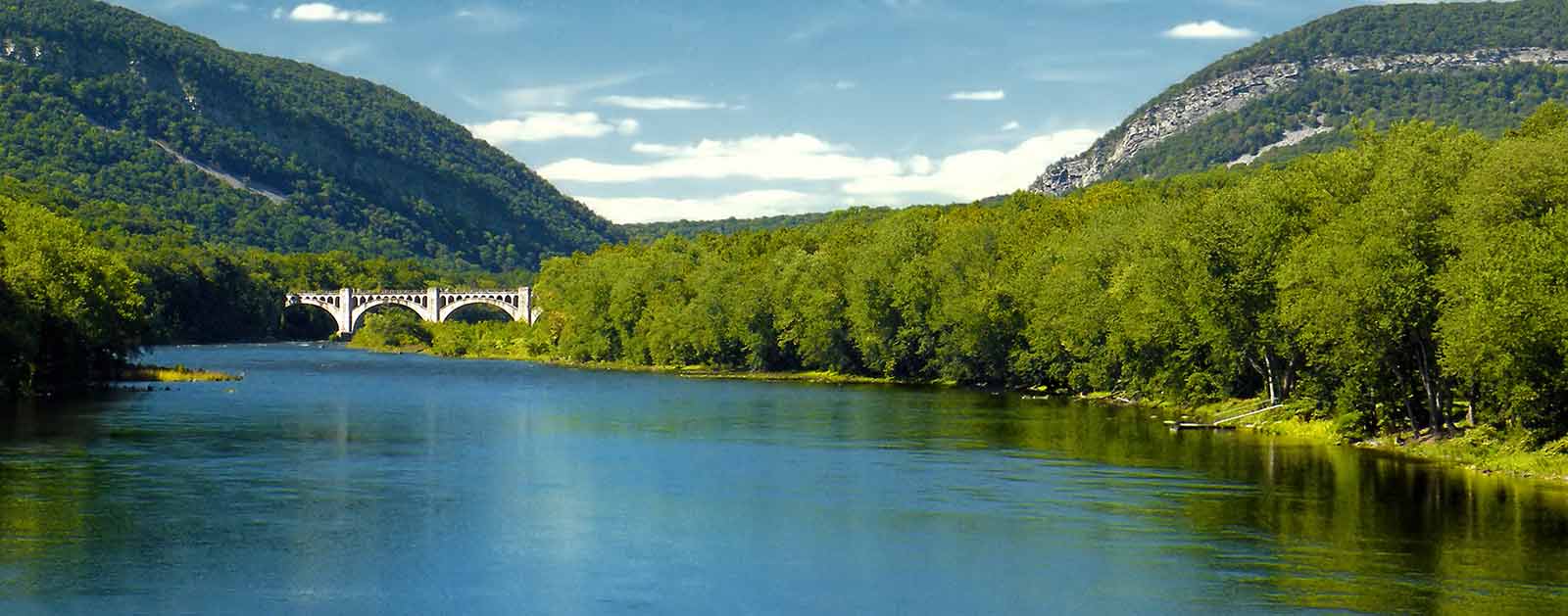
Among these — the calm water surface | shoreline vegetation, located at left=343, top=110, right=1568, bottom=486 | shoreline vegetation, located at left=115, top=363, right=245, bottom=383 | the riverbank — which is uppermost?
shoreline vegetation, located at left=343, top=110, right=1568, bottom=486

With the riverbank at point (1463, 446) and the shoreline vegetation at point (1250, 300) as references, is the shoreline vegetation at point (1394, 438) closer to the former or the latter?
the riverbank at point (1463, 446)

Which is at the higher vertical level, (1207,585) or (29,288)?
(29,288)

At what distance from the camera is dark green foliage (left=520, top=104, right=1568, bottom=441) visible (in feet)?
178

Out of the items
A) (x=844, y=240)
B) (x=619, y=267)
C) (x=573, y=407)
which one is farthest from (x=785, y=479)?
(x=619, y=267)

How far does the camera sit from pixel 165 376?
109 metres

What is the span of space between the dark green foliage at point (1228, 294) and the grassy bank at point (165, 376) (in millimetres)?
42232

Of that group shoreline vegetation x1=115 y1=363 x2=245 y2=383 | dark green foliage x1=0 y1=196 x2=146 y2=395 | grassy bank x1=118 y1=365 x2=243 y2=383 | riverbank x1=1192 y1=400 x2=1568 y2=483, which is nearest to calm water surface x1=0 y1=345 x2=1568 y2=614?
riverbank x1=1192 y1=400 x2=1568 y2=483

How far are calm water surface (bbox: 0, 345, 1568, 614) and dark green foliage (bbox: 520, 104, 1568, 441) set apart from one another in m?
4.27

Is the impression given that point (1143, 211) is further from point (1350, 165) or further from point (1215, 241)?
point (1350, 165)

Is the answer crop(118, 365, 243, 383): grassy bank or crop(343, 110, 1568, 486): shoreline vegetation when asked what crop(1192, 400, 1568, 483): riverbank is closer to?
crop(343, 110, 1568, 486): shoreline vegetation

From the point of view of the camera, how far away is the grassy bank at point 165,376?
354 ft

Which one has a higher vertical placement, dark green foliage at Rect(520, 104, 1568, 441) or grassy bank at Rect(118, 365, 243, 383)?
dark green foliage at Rect(520, 104, 1568, 441)

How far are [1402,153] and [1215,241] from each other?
1305cm

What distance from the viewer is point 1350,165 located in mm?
70938
